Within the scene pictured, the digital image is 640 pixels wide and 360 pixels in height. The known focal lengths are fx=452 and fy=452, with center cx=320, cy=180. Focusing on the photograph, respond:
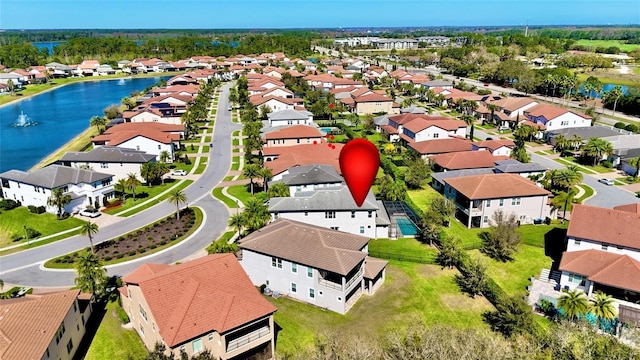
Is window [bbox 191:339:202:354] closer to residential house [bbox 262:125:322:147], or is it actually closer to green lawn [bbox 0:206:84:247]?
green lawn [bbox 0:206:84:247]

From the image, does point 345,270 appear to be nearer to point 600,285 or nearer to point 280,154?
point 600,285

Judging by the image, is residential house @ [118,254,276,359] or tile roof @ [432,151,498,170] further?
tile roof @ [432,151,498,170]

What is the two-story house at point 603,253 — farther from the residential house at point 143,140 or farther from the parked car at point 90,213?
the residential house at point 143,140

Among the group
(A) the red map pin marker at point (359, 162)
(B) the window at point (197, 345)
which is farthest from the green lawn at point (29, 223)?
(A) the red map pin marker at point (359, 162)

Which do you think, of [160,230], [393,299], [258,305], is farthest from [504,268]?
[160,230]

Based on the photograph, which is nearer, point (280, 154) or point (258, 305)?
point (258, 305)

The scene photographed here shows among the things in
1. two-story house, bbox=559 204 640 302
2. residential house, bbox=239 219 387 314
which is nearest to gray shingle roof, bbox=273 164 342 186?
residential house, bbox=239 219 387 314
